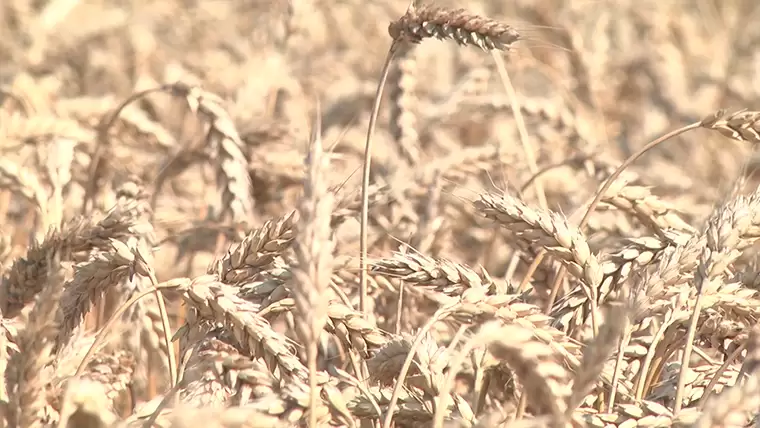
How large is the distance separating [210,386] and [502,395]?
0.90 m

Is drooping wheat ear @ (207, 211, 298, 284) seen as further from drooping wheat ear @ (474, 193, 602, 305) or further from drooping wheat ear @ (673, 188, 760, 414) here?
drooping wheat ear @ (673, 188, 760, 414)

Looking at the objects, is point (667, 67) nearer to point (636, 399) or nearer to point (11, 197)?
point (11, 197)

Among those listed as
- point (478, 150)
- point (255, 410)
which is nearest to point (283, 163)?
point (478, 150)

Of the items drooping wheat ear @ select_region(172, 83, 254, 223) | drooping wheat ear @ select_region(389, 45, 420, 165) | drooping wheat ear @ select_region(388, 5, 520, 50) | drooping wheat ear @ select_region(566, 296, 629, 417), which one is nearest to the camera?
drooping wheat ear @ select_region(566, 296, 629, 417)

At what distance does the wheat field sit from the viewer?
158 cm

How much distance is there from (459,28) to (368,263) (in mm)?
478

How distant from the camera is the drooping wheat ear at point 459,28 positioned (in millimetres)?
1898

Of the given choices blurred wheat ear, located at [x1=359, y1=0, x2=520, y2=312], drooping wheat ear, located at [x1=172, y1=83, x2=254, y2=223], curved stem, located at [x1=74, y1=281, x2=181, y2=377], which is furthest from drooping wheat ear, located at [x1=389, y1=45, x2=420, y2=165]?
curved stem, located at [x1=74, y1=281, x2=181, y2=377]

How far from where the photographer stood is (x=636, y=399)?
72.1 inches

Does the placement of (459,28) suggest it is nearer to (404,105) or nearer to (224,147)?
(224,147)

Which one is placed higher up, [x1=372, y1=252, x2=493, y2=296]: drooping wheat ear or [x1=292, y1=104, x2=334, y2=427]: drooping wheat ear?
[x1=292, y1=104, x2=334, y2=427]: drooping wheat ear

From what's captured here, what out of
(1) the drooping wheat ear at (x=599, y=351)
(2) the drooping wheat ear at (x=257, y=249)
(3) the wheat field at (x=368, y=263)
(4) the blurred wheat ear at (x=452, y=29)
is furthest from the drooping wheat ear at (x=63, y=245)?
(1) the drooping wheat ear at (x=599, y=351)

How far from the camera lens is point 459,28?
1.92 meters

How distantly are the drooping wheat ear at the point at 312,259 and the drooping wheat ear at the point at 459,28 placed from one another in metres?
0.53
